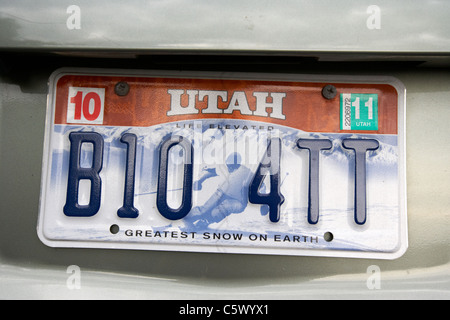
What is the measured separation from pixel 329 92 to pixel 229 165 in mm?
397

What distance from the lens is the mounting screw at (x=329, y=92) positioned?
1.38 metres

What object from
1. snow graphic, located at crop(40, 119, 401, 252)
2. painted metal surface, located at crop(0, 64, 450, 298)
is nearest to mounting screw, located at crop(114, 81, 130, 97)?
snow graphic, located at crop(40, 119, 401, 252)

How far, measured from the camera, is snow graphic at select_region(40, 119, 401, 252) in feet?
4.41

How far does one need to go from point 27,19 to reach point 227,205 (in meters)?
0.82

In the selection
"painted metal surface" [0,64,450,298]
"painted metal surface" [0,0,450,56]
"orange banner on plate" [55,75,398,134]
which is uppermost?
"painted metal surface" [0,0,450,56]

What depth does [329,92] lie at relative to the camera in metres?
1.38

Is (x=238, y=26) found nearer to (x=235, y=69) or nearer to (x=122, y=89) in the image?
(x=235, y=69)

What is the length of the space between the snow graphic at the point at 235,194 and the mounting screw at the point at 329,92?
0.12 meters

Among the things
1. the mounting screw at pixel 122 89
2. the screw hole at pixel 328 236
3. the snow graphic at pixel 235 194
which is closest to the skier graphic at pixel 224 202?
the snow graphic at pixel 235 194

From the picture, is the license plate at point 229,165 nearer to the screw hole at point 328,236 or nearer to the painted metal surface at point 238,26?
the screw hole at point 328,236

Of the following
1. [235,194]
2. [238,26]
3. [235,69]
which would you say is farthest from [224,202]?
[238,26]

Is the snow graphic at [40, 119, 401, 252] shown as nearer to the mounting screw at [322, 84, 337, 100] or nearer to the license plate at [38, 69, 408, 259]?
the license plate at [38, 69, 408, 259]

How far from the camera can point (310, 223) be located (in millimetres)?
1340

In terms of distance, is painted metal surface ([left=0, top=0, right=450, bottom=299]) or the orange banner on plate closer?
painted metal surface ([left=0, top=0, right=450, bottom=299])
